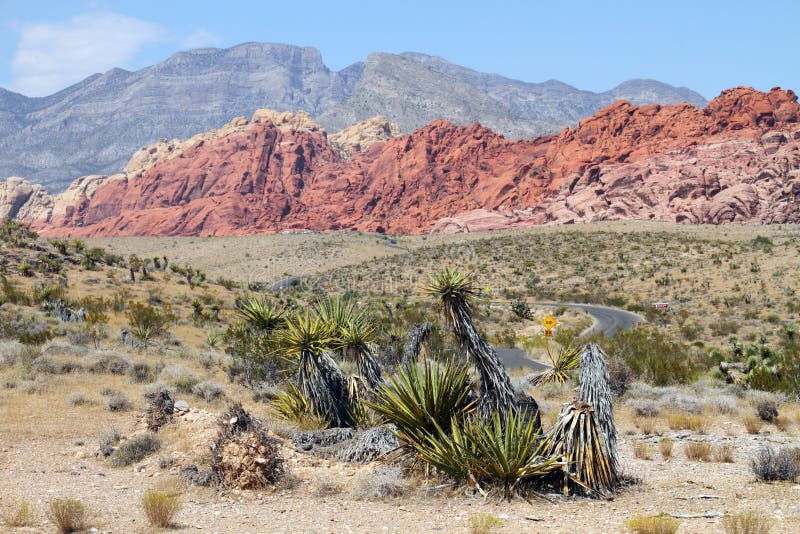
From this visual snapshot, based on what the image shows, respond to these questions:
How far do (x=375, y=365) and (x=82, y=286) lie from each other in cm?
2245

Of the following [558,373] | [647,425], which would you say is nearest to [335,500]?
[647,425]

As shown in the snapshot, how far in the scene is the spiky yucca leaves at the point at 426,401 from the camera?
327 inches

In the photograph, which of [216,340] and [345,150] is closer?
[216,340]

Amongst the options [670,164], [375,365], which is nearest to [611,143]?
[670,164]

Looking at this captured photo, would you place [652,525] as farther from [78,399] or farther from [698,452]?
[78,399]

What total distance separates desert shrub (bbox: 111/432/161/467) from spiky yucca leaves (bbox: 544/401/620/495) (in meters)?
6.39

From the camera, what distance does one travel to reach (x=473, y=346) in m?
8.41

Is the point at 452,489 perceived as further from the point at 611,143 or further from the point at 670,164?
the point at 611,143

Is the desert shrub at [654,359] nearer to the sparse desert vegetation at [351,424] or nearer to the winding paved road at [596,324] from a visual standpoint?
the sparse desert vegetation at [351,424]

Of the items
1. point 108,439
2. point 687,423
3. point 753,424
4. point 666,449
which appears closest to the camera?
point 108,439

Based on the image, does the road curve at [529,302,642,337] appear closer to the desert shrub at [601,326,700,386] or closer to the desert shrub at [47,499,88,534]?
the desert shrub at [601,326,700,386]

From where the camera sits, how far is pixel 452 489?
7.72m

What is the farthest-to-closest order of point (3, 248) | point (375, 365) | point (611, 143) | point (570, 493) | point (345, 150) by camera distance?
1. point (345, 150)
2. point (611, 143)
3. point (3, 248)
4. point (375, 365)
5. point (570, 493)

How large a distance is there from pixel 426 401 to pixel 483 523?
7.40 ft
